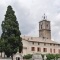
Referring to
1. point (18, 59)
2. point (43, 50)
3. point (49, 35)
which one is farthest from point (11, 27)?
point (49, 35)

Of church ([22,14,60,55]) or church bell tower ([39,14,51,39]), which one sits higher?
church bell tower ([39,14,51,39])

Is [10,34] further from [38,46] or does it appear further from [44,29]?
[44,29]

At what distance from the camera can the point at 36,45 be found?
69750mm

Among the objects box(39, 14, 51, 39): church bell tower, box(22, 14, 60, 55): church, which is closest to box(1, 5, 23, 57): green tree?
box(22, 14, 60, 55): church

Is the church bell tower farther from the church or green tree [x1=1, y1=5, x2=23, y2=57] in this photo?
green tree [x1=1, y1=5, x2=23, y2=57]

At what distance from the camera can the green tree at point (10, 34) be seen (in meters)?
47.6

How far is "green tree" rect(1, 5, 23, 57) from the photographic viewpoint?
47.6 metres

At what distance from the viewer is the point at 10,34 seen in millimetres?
48688

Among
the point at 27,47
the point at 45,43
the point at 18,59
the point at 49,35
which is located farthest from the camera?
the point at 49,35

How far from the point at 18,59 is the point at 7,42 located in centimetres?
1127

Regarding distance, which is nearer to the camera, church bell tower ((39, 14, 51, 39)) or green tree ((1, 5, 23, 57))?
green tree ((1, 5, 23, 57))

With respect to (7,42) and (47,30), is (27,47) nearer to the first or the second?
(7,42)

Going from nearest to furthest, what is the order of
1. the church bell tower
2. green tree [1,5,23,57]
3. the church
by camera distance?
green tree [1,5,23,57]
the church
the church bell tower

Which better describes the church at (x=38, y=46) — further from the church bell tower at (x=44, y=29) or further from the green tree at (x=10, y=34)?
the green tree at (x=10, y=34)
